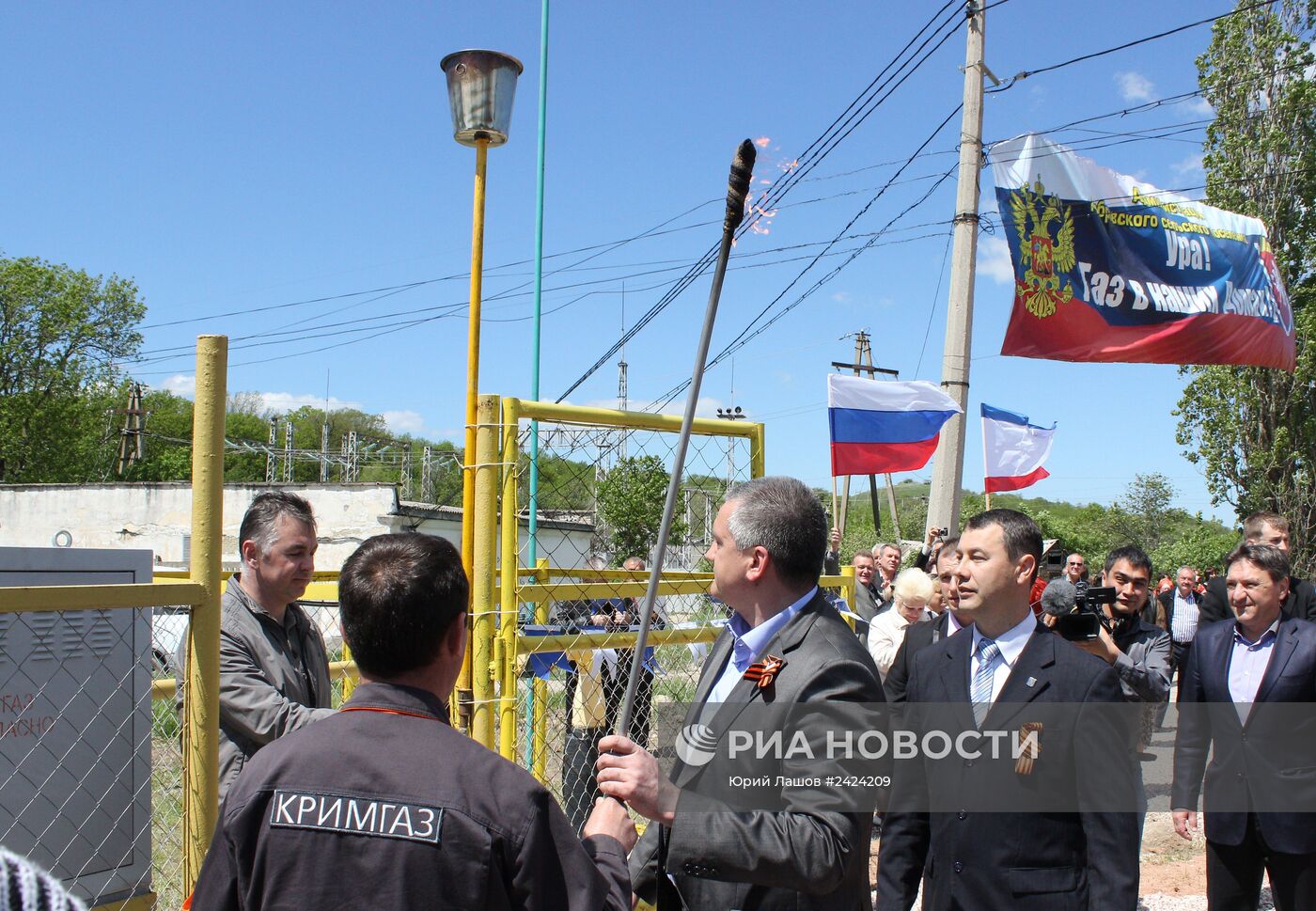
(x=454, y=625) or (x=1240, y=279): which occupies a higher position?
(x=1240, y=279)

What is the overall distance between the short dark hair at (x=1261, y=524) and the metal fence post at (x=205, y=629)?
494 centimetres

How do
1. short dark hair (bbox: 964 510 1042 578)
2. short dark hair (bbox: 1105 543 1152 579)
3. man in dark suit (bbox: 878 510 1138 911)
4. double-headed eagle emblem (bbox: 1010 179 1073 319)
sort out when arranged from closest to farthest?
1. man in dark suit (bbox: 878 510 1138 911)
2. short dark hair (bbox: 964 510 1042 578)
3. short dark hair (bbox: 1105 543 1152 579)
4. double-headed eagle emblem (bbox: 1010 179 1073 319)

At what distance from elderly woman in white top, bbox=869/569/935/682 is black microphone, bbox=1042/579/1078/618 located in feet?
5.71

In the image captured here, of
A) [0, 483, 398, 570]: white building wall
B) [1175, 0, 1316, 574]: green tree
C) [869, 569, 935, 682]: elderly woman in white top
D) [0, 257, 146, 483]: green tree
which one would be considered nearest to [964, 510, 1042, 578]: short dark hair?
[869, 569, 935, 682]: elderly woman in white top

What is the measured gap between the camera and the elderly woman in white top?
6.13 m

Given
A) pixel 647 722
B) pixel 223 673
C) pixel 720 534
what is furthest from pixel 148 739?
pixel 647 722

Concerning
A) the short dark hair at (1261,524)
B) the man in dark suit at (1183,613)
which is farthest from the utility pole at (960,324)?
the short dark hair at (1261,524)

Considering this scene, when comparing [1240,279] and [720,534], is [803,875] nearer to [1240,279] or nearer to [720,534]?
[720,534]

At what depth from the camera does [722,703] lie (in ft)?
7.91

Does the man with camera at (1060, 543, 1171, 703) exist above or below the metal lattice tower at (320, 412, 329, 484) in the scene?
below

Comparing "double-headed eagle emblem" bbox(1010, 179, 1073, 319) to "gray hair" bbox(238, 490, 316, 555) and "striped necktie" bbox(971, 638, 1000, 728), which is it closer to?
"striped necktie" bbox(971, 638, 1000, 728)

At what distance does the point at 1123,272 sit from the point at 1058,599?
298 inches

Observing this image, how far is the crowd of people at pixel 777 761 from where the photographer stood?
1664mm

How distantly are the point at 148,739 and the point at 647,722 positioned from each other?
9.30 feet
